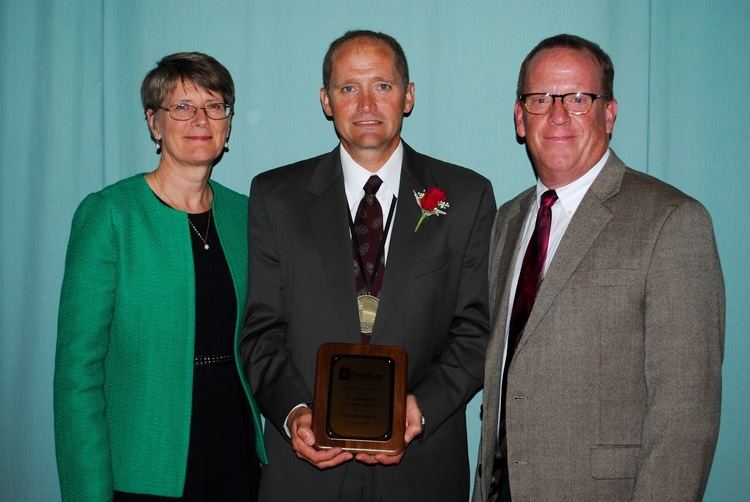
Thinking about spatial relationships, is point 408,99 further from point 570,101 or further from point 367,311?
point 367,311

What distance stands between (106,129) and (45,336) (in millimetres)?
Answer: 1122

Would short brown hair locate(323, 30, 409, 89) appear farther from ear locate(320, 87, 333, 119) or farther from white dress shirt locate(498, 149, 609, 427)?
white dress shirt locate(498, 149, 609, 427)

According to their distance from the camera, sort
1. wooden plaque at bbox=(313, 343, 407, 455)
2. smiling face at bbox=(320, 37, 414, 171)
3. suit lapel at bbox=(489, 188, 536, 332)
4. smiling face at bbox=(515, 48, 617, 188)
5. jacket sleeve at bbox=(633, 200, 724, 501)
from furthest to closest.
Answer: smiling face at bbox=(320, 37, 414, 171) < suit lapel at bbox=(489, 188, 536, 332) < smiling face at bbox=(515, 48, 617, 188) < wooden plaque at bbox=(313, 343, 407, 455) < jacket sleeve at bbox=(633, 200, 724, 501)

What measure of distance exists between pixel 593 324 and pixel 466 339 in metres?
0.57

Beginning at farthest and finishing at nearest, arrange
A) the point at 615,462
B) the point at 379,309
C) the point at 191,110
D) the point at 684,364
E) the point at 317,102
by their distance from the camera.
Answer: the point at 317,102
the point at 191,110
the point at 379,309
the point at 615,462
the point at 684,364

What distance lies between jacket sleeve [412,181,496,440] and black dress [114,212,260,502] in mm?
740

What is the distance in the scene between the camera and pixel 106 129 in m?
3.12

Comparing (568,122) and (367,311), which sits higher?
(568,122)

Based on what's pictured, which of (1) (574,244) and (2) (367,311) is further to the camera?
(2) (367,311)

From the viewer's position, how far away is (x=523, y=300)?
208 centimetres

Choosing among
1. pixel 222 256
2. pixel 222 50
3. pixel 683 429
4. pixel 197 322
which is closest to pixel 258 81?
pixel 222 50

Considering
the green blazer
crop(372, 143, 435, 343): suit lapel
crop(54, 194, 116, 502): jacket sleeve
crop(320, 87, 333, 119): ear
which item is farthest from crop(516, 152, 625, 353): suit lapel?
crop(54, 194, 116, 502): jacket sleeve

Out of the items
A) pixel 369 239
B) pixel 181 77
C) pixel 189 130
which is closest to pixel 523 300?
pixel 369 239

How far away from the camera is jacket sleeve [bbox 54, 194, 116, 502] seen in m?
2.20
